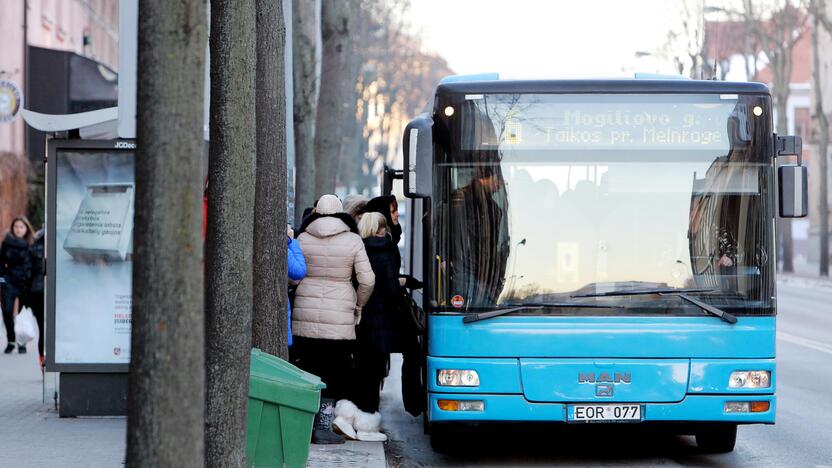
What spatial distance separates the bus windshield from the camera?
9.32m

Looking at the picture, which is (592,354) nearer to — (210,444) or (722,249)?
(722,249)

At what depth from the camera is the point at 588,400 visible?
30.4ft

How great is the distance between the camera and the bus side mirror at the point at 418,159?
360 inches

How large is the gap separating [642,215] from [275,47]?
2.79 metres

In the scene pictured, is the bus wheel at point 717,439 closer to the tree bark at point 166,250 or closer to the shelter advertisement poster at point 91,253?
the shelter advertisement poster at point 91,253

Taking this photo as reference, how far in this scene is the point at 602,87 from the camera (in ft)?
31.1

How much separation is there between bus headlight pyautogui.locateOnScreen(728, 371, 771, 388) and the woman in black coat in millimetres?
2566

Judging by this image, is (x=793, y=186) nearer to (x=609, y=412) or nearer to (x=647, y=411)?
(x=647, y=411)

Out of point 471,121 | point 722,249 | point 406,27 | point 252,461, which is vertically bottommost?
point 252,461

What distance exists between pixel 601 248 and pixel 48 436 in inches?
168

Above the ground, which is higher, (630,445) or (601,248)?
(601,248)

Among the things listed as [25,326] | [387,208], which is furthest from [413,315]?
[25,326]

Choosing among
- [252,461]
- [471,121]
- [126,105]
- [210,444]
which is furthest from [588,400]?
[126,105]

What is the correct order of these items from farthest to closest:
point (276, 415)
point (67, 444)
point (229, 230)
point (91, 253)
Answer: point (91, 253) < point (67, 444) < point (276, 415) < point (229, 230)
